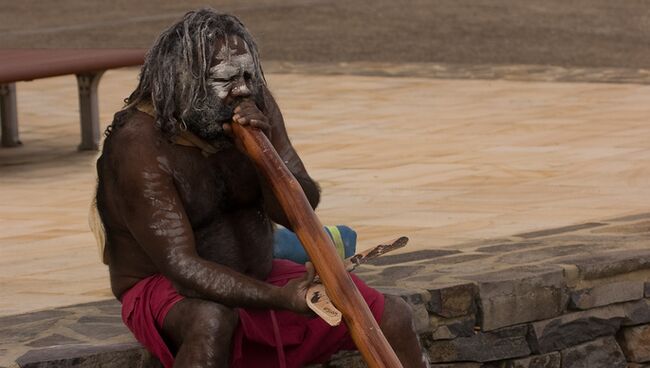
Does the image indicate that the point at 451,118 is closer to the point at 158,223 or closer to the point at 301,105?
the point at 301,105

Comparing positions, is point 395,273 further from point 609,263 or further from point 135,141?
point 135,141

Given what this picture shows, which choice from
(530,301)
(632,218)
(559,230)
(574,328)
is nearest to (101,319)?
(530,301)

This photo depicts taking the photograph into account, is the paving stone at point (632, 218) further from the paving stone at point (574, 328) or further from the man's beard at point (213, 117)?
the man's beard at point (213, 117)

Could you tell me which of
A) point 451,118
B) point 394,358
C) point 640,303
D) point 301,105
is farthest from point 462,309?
point 301,105

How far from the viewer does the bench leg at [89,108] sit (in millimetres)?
9727

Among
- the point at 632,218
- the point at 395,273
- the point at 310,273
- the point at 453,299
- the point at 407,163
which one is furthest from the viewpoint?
the point at 407,163

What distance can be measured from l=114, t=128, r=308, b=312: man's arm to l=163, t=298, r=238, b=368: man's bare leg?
37 mm

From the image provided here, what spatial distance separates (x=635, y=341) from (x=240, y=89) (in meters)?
2.18

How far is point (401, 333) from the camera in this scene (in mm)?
4504

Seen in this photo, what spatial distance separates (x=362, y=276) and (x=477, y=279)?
1.24 feet

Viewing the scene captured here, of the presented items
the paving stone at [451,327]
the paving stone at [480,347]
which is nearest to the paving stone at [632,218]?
the paving stone at [480,347]

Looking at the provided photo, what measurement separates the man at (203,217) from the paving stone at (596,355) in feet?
4.33

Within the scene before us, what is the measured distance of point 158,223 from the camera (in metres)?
4.36

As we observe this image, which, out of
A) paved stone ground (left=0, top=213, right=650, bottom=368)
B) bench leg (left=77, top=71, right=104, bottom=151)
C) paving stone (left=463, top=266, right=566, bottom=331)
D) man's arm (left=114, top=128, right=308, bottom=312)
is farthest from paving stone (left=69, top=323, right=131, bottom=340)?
bench leg (left=77, top=71, right=104, bottom=151)
